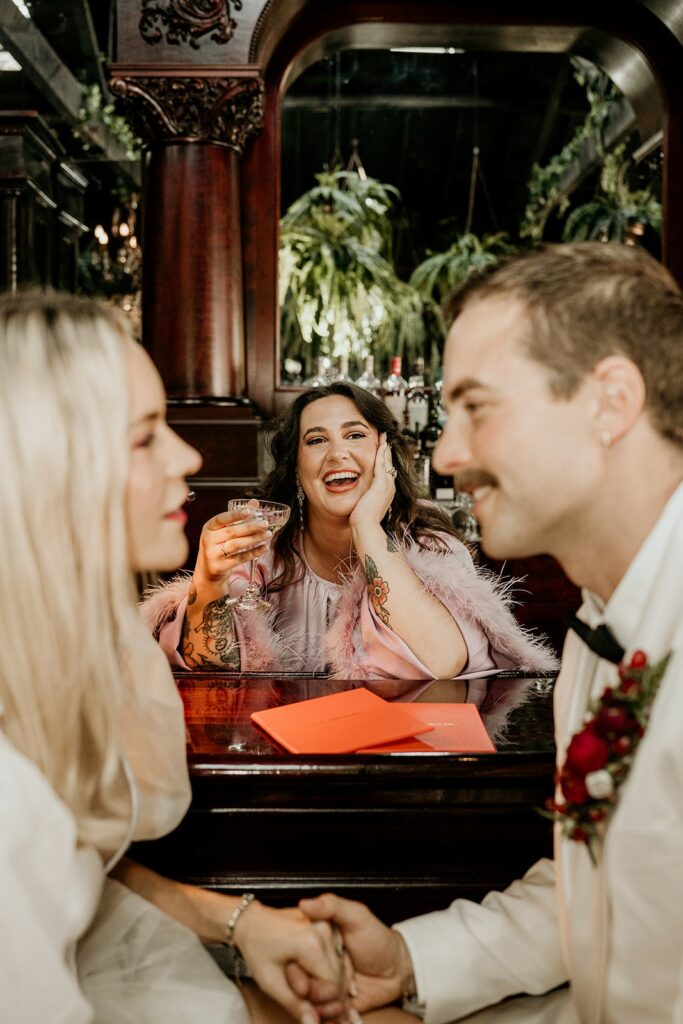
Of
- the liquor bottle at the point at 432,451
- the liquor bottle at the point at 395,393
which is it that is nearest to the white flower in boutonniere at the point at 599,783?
the liquor bottle at the point at 432,451

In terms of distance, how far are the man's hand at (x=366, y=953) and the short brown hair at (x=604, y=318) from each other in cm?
87

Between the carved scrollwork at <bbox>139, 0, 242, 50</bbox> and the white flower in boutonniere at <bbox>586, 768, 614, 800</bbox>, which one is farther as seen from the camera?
the carved scrollwork at <bbox>139, 0, 242, 50</bbox>

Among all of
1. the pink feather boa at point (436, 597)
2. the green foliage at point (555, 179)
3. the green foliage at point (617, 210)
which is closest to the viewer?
the pink feather boa at point (436, 597)

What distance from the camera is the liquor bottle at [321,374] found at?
544cm

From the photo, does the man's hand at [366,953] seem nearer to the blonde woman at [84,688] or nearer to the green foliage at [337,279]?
the blonde woman at [84,688]

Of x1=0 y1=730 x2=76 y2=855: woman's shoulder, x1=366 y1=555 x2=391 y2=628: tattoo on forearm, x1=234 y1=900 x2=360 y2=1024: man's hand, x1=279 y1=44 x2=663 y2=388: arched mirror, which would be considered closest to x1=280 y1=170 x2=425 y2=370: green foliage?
x1=279 y1=44 x2=663 y2=388: arched mirror

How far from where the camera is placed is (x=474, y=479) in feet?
4.91

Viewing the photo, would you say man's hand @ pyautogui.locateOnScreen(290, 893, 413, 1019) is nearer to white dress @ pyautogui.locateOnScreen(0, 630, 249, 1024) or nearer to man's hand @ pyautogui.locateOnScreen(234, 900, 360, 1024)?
man's hand @ pyautogui.locateOnScreen(234, 900, 360, 1024)

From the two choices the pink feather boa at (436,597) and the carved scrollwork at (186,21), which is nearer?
the pink feather boa at (436,597)

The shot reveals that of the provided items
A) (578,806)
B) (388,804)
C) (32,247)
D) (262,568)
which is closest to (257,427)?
(262,568)

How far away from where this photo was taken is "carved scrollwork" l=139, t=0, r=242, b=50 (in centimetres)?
434

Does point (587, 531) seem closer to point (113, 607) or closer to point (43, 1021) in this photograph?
point (113, 607)

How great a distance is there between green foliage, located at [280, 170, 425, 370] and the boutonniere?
4.62m

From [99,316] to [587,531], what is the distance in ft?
2.56
